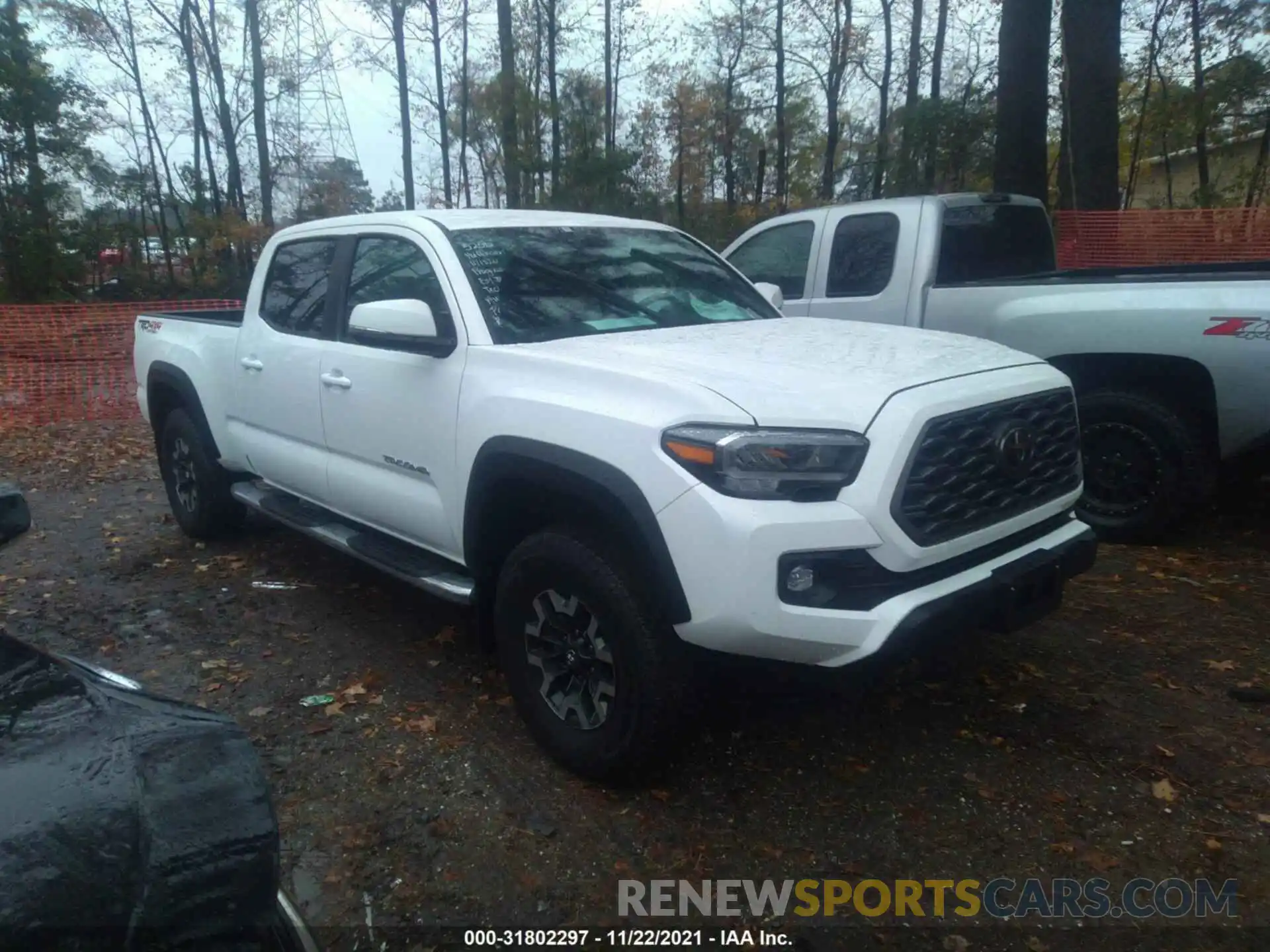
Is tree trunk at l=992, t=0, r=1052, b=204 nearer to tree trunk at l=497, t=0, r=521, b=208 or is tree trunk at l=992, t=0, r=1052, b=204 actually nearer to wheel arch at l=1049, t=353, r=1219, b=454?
wheel arch at l=1049, t=353, r=1219, b=454

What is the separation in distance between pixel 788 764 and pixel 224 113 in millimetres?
27144

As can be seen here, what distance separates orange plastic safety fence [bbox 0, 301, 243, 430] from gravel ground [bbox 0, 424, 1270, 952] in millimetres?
6994

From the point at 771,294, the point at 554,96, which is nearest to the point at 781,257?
the point at 771,294

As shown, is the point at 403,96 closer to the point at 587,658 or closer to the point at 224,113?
the point at 224,113

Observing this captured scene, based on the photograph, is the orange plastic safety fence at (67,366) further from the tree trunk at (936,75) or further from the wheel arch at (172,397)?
the tree trunk at (936,75)

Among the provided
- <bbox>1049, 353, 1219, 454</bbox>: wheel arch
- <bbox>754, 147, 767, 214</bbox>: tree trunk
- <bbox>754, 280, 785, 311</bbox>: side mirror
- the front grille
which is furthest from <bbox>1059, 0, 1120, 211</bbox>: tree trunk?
<bbox>754, 147, 767, 214</bbox>: tree trunk

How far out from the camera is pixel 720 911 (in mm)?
2596

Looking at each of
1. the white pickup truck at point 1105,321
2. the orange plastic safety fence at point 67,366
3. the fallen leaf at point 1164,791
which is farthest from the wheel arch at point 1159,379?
the orange plastic safety fence at point 67,366

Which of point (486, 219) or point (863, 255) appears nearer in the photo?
point (486, 219)

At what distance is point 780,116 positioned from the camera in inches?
1111

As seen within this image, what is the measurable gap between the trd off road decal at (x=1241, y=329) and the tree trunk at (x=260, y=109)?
78.2 ft

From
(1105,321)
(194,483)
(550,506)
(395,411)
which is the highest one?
(1105,321)

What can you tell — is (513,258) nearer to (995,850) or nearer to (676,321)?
(676,321)

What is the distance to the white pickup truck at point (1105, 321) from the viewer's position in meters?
4.48
